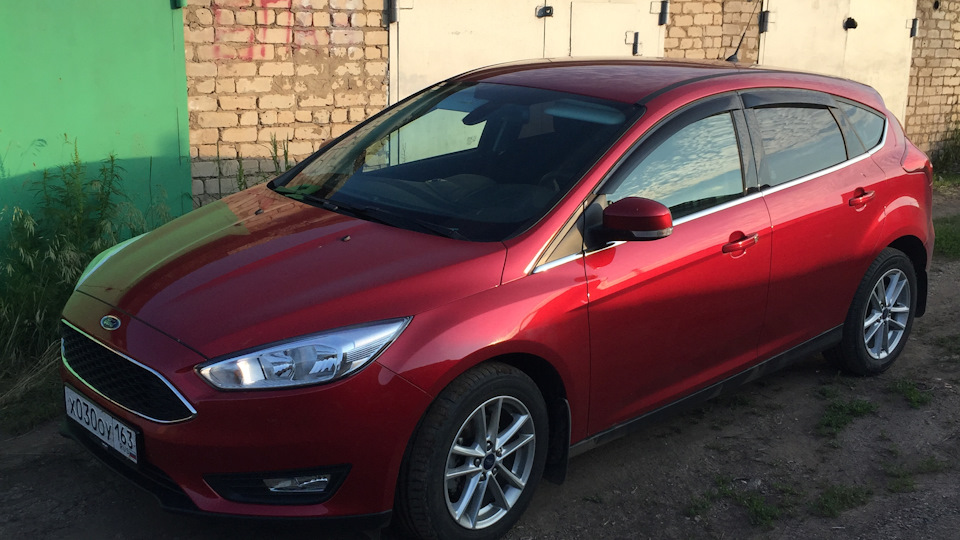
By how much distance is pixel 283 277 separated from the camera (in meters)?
3.32

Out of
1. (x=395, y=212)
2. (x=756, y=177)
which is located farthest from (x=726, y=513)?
(x=395, y=212)

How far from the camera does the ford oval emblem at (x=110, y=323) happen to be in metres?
3.30

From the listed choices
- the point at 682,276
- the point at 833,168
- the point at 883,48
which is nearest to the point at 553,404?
the point at 682,276

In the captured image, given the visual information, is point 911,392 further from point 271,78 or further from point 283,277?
point 271,78

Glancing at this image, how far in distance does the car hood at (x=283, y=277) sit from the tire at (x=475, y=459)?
0.34 metres

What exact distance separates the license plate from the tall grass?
123 cm

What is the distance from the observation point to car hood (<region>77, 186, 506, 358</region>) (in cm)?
310

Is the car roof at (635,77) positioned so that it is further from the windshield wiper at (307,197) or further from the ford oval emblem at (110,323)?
the ford oval emblem at (110,323)

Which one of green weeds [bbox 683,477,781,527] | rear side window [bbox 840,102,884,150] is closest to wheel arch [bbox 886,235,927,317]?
rear side window [bbox 840,102,884,150]

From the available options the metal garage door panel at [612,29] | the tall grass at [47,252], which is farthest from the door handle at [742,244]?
the metal garage door panel at [612,29]

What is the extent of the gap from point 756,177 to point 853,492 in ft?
4.73

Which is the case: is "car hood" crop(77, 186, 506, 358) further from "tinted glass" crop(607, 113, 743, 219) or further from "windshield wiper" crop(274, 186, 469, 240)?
"tinted glass" crop(607, 113, 743, 219)

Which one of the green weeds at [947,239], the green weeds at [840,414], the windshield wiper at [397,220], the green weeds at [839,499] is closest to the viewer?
the windshield wiper at [397,220]

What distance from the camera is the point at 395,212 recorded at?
382 centimetres
